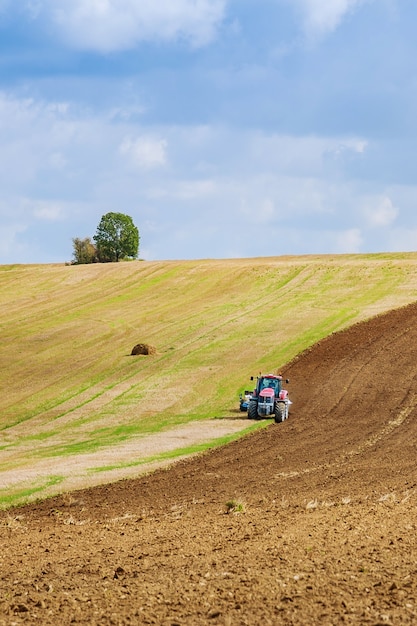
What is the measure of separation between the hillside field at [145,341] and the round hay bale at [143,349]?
0.58 meters

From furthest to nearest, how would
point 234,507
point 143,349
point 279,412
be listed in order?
point 143,349
point 279,412
point 234,507

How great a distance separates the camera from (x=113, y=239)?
129 metres

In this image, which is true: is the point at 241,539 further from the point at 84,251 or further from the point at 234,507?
the point at 84,251

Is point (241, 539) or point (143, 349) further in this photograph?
point (143, 349)

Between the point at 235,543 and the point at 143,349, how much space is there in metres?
40.6

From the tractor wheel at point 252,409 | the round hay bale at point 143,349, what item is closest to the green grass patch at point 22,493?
the tractor wheel at point 252,409

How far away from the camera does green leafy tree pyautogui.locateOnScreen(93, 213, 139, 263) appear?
128250 millimetres

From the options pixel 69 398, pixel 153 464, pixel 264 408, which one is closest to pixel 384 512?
pixel 153 464

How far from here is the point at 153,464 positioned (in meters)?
30.0

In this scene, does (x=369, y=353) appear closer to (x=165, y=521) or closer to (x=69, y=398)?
(x=69, y=398)

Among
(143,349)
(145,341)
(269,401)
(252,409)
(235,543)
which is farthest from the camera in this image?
(145,341)

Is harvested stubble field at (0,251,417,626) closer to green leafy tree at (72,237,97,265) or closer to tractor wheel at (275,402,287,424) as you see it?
tractor wheel at (275,402,287,424)

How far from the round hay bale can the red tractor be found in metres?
15.7

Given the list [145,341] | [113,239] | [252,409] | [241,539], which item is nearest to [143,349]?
[145,341]
